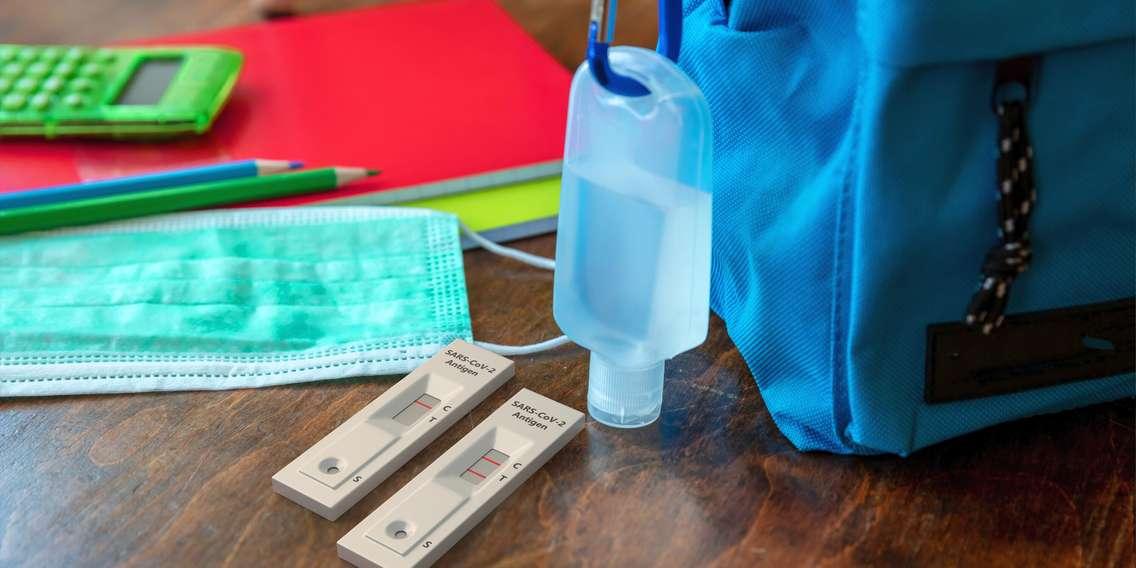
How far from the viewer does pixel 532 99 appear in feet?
2.82

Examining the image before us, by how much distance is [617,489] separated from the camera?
0.51m

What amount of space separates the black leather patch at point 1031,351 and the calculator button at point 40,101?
0.64 meters

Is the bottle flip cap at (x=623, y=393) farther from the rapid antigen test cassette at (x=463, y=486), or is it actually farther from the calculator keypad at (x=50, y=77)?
the calculator keypad at (x=50, y=77)

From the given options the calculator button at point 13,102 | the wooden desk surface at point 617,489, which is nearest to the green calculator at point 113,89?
the calculator button at point 13,102

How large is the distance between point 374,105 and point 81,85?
8.4 inches

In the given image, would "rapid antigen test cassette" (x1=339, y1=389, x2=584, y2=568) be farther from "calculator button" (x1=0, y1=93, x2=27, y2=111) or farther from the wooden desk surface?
"calculator button" (x1=0, y1=93, x2=27, y2=111)

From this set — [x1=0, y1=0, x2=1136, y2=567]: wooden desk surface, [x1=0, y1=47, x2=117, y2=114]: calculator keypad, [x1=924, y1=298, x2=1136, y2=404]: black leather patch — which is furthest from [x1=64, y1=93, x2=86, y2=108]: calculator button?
[x1=924, y1=298, x2=1136, y2=404]: black leather patch

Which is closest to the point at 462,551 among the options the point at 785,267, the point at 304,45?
the point at 785,267

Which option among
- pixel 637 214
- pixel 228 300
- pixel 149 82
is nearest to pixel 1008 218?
pixel 637 214

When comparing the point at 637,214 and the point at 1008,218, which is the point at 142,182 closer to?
the point at 637,214

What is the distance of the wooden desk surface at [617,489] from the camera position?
0.48 meters

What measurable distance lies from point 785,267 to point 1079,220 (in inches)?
5.0

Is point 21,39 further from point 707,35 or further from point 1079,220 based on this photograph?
point 1079,220

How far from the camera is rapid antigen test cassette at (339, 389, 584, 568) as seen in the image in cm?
47
